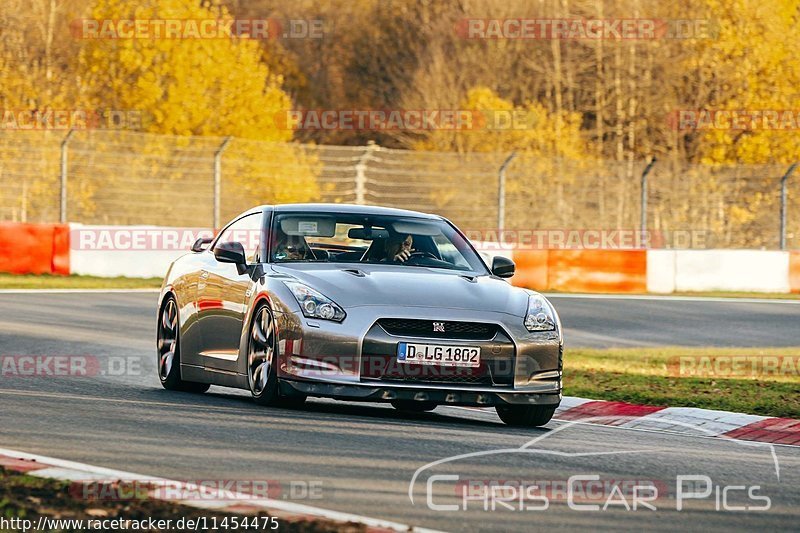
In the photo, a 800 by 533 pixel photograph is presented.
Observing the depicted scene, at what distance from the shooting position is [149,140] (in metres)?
31.3

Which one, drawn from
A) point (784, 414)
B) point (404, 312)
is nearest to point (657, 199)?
point (784, 414)

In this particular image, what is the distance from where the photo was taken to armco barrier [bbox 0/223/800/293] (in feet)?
85.6

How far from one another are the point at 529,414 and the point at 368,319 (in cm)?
137

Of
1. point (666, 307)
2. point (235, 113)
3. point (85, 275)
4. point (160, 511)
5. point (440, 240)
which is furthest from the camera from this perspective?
point (235, 113)

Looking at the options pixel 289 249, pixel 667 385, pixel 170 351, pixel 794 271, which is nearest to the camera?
pixel 289 249

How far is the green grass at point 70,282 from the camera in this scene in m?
24.7

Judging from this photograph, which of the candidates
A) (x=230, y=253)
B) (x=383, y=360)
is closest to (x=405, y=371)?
(x=383, y=360)

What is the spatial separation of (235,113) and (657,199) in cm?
1644

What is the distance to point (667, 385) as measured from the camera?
13.1 meters

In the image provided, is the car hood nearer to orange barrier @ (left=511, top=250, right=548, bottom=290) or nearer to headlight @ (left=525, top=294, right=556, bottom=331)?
headlight @ (left=525, top=294, right=556, bottom=331)

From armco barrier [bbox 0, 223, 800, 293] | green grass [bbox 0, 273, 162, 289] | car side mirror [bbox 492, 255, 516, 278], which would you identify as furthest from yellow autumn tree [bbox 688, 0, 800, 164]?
car side mirror [bbox 492, 255, 516, 278]

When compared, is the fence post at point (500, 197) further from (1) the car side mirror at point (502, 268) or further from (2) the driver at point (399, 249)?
(2) the driver at point (399, 249)

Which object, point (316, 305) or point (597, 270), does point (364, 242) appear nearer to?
point (316, 305)

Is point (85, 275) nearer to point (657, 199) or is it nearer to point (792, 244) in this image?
point (657, 199)
